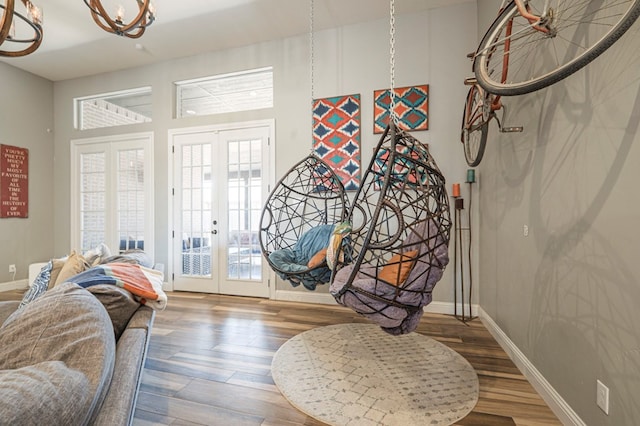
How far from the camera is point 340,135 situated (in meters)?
3.65

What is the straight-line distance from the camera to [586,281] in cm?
146

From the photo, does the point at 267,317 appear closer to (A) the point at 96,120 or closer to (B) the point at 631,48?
(B) the point at 631,48

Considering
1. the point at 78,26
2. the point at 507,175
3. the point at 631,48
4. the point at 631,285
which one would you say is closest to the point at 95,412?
the point at 631,285

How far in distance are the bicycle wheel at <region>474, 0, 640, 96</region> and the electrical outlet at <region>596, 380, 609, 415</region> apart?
1363 mm

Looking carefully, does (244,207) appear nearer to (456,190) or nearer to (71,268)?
(71,268)

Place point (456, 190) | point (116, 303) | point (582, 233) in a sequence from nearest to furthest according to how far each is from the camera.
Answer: point (116, 303) → point (582, 233) → point (456, 190)

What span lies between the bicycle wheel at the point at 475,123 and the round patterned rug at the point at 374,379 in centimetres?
182

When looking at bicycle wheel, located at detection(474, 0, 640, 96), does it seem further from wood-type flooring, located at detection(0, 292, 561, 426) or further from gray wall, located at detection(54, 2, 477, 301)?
wood-type flooring, located at detection(0, 292, 561, 426)

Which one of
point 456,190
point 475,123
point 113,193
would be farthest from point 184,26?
point 456,190

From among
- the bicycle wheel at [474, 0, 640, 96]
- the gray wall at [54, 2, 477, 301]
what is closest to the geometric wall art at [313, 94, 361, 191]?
the gray wall at [54, 2, 477, 301]

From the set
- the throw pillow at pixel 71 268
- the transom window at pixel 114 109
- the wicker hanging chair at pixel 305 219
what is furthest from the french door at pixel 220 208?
the throw pillow at pixel 71 268

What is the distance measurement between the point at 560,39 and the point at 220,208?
385 centimetres

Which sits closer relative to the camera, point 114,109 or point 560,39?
point 560,39

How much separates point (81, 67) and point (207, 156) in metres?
2.56
